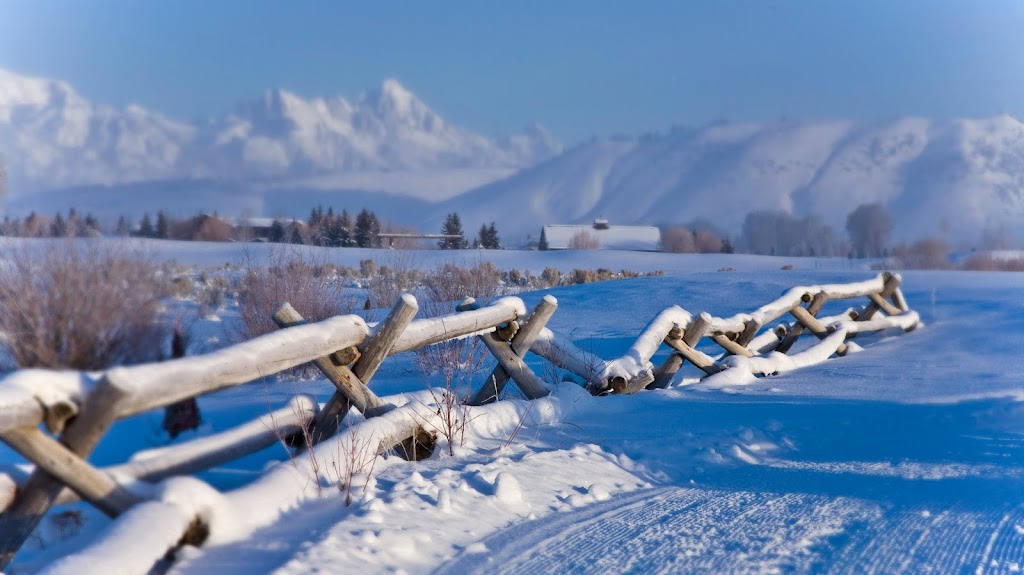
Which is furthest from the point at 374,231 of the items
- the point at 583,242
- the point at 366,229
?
the point at 583,242

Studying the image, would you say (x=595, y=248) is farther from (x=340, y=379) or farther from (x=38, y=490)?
(x=38, y=490)

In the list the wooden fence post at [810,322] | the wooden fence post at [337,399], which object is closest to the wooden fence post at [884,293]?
the wooden fence post at [810,322]

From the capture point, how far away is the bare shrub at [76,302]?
7.79 ft

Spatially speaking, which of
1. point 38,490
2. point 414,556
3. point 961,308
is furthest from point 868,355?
point 38,490

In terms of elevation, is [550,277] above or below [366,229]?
below

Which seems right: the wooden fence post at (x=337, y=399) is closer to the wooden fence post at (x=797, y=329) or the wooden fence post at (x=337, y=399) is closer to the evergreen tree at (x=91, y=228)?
the evergreen tree at (x=91, y=228)

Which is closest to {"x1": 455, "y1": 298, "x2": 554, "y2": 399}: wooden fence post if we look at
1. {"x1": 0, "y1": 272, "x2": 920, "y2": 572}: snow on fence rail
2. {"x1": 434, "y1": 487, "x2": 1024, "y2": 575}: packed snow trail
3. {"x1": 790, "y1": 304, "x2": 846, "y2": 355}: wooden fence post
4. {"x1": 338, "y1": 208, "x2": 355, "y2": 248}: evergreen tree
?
{"x1": 0, "y1": 272, "x2": 920, "y2": 572}: snow on fence rail

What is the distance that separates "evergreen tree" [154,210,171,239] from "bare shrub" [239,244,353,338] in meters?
1.08

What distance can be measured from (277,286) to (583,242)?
2529 cm

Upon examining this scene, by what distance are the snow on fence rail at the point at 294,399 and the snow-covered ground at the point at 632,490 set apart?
0.36 ft

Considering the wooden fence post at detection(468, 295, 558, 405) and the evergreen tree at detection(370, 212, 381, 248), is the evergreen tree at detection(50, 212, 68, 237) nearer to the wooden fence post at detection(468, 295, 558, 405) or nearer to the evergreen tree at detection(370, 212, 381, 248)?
the wooden fence post at detection(468, 295, 558, 405)

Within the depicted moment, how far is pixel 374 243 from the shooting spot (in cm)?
900

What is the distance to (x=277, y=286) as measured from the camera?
4.62 m

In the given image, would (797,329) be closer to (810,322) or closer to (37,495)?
(810,322)
